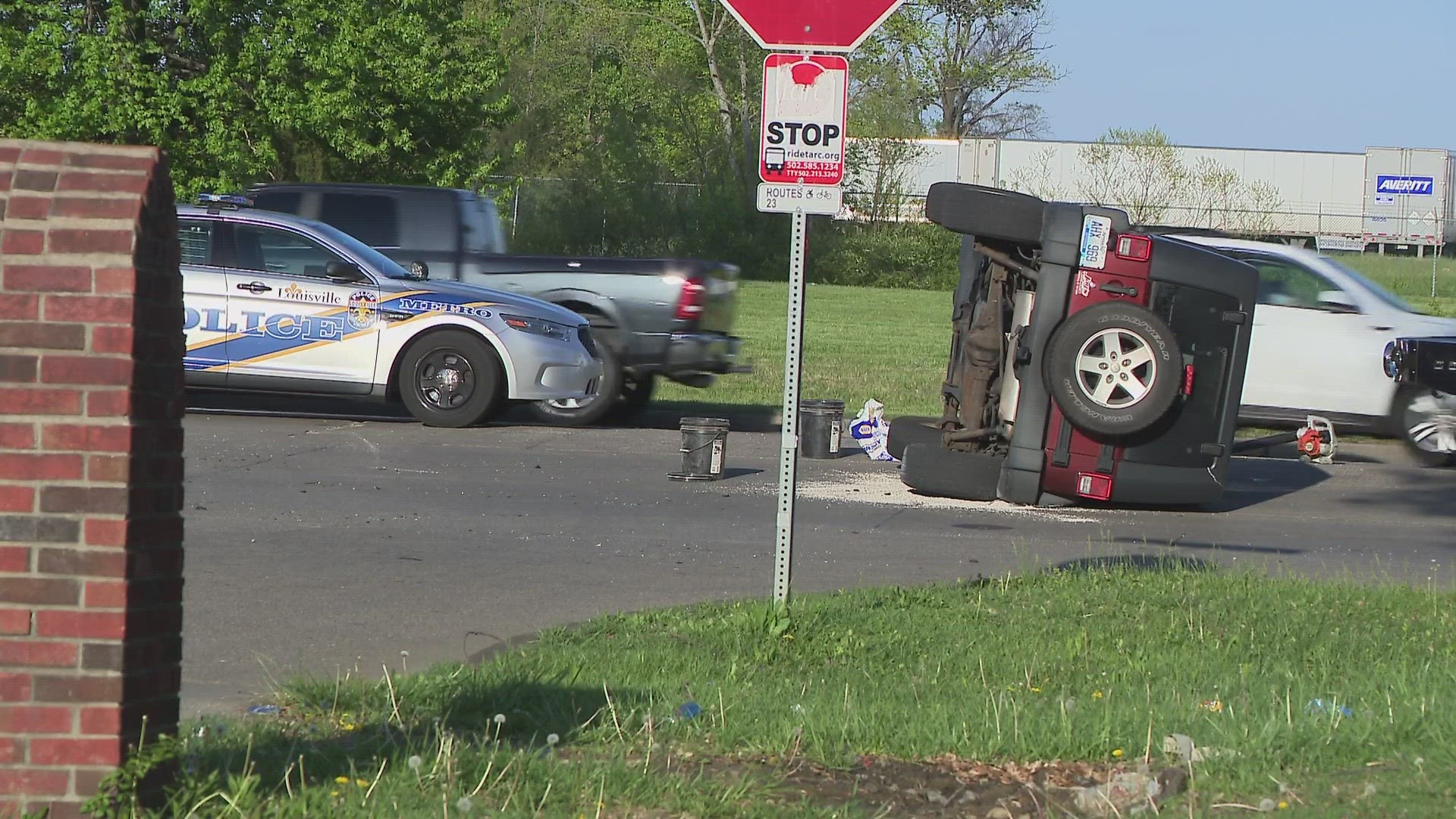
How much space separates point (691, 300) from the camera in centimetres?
1409

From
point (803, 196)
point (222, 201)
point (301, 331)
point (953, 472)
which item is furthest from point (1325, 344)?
point (222, 201)

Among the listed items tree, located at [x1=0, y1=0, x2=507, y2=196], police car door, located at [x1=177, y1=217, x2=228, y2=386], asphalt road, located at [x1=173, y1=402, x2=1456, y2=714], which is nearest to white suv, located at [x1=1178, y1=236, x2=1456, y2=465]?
asphalt road, located at [x1=173, y1=402, x2=1456, y2=714]

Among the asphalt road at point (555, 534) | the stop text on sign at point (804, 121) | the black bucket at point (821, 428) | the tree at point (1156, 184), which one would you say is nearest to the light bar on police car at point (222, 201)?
the asphalt road at point (555, 534)

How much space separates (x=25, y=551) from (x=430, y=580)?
4289 millimetres

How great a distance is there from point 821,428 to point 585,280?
298 cm

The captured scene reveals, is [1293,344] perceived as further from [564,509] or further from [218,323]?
[218,323]

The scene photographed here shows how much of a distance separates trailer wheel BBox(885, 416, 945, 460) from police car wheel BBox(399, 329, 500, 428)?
3621mm

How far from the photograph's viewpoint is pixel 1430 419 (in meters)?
13.3

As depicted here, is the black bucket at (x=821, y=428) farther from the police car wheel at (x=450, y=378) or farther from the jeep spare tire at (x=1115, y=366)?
the jeep spare tire at (x=1115, y=366)

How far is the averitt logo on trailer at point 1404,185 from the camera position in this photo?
192 feet

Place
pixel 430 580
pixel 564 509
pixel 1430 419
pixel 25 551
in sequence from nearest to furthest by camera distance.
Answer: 1. pixel 25 551
2. pixel 430 580
3. pixel 564 509
4. pixel 1430 419

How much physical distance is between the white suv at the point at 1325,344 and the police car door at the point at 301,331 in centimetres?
764

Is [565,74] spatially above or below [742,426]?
above

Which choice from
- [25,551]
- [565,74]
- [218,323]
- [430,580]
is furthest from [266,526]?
[565,74]
